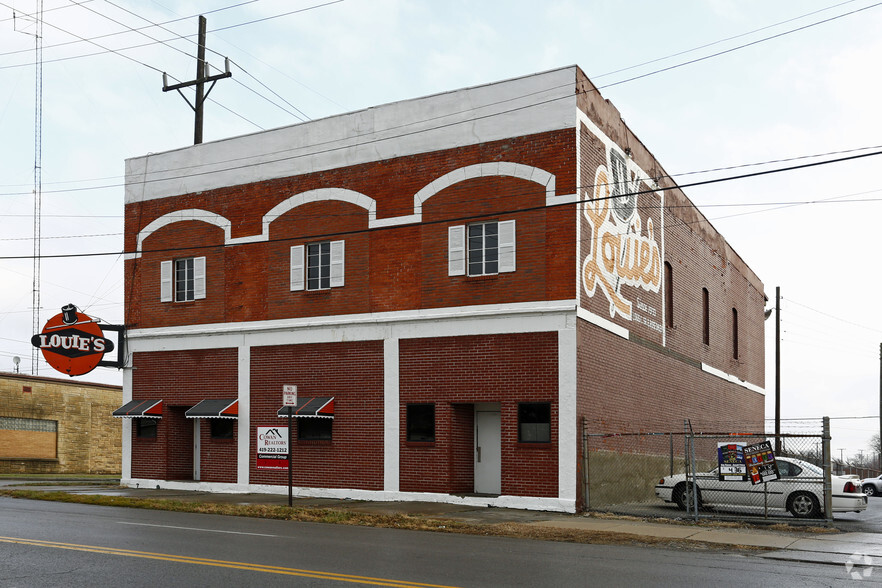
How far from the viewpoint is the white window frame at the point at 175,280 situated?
2772 centimetres

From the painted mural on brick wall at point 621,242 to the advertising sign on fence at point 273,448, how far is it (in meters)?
8.06

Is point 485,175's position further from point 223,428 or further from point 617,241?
point 223,428

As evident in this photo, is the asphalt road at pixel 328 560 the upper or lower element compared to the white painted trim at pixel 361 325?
lower

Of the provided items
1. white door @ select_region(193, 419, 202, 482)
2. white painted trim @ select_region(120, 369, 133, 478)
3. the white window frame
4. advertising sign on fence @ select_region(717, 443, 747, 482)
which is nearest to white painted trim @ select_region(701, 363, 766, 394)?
advertising sign on fence @ select_region(717, 443, 747, 482)

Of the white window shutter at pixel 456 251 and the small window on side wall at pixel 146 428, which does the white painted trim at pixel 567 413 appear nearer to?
the white window shutter at pixel 456 251

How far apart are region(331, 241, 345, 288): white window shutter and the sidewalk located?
577 cm

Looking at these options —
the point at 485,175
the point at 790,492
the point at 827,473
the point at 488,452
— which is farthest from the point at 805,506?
the point at 485,175

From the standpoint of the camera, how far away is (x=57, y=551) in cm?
1191

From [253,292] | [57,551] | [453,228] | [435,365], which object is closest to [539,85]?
[453,228]

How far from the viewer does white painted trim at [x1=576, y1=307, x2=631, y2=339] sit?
71.3ft

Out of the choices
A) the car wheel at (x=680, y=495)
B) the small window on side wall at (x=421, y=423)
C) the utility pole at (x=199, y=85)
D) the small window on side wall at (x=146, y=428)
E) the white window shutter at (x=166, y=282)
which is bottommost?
the car wheel at (x=680, y=495)

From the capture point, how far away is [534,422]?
21750mm

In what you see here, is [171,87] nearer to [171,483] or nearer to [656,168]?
[171,483]

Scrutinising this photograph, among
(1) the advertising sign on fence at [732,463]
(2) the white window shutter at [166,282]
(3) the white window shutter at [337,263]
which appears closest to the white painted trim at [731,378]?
(1) the advertising sign on fence at [732,463]
